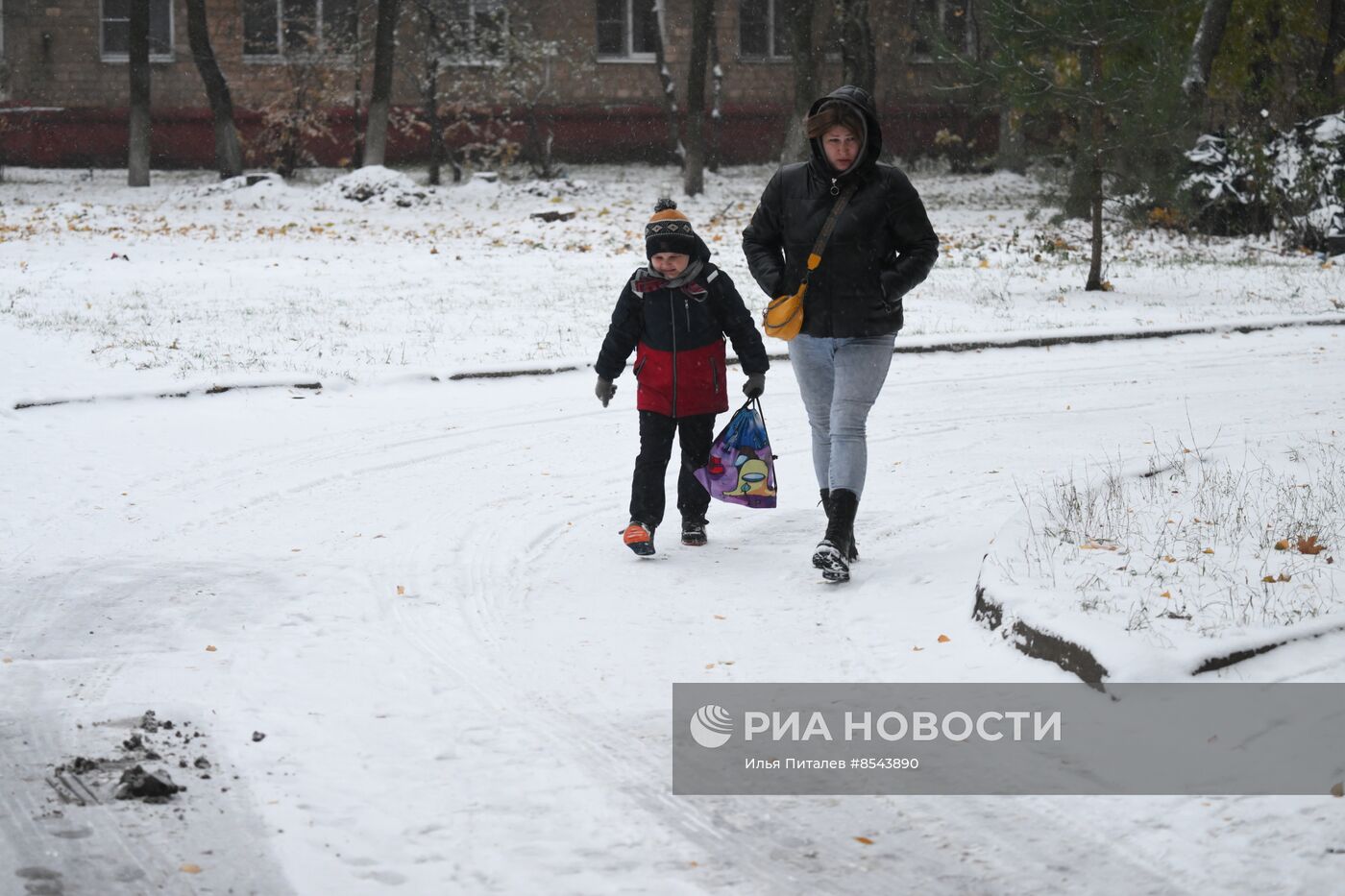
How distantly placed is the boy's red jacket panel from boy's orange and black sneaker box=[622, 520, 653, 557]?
57cm

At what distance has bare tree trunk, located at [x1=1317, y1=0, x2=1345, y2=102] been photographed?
82.9 ft

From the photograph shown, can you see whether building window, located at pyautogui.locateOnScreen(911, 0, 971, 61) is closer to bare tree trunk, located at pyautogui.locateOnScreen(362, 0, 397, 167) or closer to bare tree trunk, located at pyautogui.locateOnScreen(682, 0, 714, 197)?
bare tree trunk, located at pyautogui.locateOnScreen(682, 0, 714, 197)

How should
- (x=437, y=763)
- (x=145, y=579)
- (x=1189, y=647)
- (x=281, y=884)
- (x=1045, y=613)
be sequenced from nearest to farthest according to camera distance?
(x=281, y=884) → (x=437, y=763) → (x=1189, y=647) → (x=1045, y=613) → (x=145, y=579)

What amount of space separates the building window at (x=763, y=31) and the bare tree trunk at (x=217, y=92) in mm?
12262

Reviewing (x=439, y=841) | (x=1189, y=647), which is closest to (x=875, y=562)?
(x=1189, y=647)

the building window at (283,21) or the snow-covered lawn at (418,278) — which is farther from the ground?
the building window at (283,21)

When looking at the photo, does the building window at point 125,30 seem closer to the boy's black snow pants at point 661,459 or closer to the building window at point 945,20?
the building window at point 945,20

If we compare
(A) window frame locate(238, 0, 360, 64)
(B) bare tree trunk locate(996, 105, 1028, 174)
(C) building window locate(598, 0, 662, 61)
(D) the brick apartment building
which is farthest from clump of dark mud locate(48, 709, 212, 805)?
(C) building window locate(598, 0, 662, 61)

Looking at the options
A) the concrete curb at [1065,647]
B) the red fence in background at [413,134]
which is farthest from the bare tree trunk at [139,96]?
the concrete curb at [1065,647]

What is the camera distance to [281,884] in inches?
150

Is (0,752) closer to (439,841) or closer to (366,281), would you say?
(439,841)

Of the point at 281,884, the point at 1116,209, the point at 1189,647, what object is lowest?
the point at 281,884

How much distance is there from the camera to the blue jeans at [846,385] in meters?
6.52

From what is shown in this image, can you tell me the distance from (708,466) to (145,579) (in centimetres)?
259
